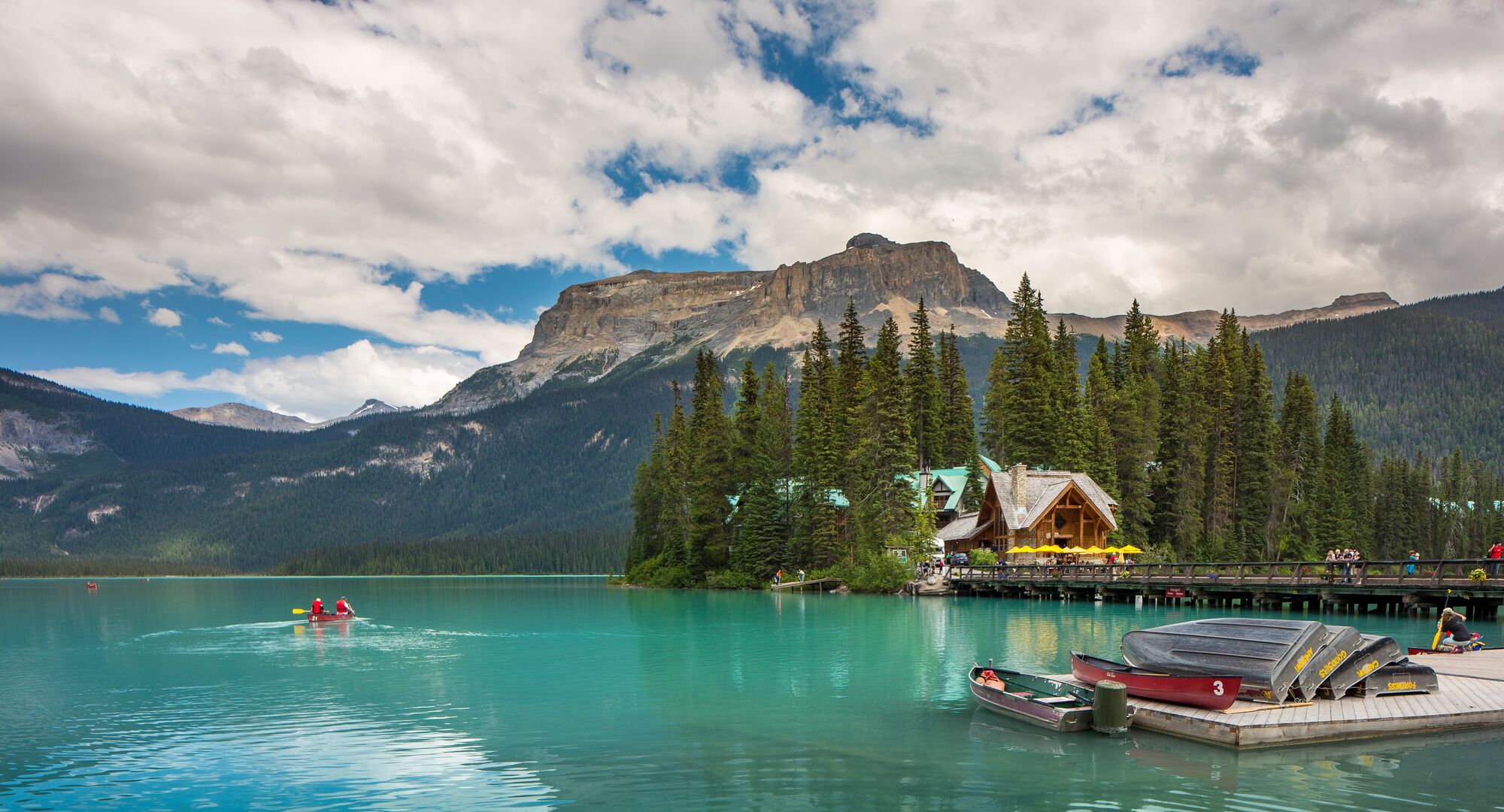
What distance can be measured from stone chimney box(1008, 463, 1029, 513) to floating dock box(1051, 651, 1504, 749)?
2113 inches

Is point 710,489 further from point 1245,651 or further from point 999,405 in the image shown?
point 1245,651

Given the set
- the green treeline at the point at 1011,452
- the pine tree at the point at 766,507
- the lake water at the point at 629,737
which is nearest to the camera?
the lake water at the point at 629,737

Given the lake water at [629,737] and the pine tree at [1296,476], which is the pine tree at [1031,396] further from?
the lake water at [629,737]

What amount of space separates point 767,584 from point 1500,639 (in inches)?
2164

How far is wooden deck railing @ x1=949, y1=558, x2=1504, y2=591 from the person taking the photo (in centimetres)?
4238

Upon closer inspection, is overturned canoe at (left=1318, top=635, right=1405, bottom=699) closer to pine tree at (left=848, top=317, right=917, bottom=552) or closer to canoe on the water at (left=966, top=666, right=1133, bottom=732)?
canoe on the water at (left=966, top=666, right=1133, bottom=732)

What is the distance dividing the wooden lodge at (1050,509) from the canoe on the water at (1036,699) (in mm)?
52250

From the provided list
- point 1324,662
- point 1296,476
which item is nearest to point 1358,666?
point 1324,662

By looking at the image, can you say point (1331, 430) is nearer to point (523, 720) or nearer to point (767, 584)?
point (767, 584)

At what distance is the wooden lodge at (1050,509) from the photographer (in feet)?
246

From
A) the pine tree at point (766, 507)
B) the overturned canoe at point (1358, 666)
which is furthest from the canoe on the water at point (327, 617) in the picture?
the overturned canoe at point (1358, 666)

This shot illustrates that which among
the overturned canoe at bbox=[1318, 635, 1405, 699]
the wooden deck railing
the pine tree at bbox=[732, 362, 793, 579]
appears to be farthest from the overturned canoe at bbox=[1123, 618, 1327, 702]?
the pine tree at bbox=[732, 362, 793, 579]

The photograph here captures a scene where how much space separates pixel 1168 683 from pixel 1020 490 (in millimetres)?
56283

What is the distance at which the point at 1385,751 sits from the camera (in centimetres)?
1845
